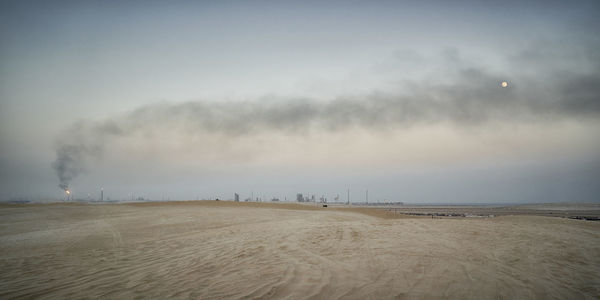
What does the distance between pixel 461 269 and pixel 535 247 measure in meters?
5.20

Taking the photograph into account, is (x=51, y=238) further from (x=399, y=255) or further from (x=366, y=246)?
(x=399, y=255)

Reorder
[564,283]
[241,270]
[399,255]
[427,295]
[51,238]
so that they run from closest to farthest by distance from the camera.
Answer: [427,295] → [564,283] → [241,270] → [399,255] → [51,238]

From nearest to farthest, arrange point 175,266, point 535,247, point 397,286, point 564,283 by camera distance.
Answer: point 397,286
point 564,283
point 175,266
point 535,247

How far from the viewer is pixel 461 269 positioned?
19.8 feet

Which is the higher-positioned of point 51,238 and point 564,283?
point 564,283

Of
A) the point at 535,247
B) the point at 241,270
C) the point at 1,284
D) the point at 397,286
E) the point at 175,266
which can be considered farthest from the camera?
the point at 535,247

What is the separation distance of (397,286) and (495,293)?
5.76 feet

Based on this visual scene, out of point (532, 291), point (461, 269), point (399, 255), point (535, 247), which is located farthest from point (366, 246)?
point (535, 247)

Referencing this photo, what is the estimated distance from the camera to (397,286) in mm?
4996

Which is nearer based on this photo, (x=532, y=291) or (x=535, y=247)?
(x=532, y=291)

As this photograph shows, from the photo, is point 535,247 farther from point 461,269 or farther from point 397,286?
point 397,286

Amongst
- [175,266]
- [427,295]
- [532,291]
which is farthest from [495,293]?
[175,266]

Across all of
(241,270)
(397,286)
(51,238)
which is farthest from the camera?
(51,238)

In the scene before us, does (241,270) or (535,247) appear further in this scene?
(535,247)
